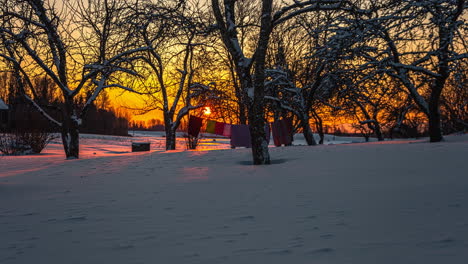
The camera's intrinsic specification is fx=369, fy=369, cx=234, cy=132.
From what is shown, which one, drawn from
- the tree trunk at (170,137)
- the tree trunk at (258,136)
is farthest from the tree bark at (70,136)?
the tree trunk at (170,137)

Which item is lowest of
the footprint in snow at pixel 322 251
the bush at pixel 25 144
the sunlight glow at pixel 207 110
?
the footprint in snow at pixel 322 251

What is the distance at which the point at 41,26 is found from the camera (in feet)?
38.1

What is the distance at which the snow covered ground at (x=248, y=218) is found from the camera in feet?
8.59

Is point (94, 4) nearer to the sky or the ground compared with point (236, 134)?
nearer to the sky

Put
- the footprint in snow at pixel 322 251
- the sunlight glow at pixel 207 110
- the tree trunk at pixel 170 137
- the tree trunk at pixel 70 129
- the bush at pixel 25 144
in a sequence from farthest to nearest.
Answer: the sunlight glow at pixel 207 110, the tree trunk at pixel 170 137, the bush at pixel 25 144, the tree trunk at pixel 70 129, the footprint in snow at pixel 322 251

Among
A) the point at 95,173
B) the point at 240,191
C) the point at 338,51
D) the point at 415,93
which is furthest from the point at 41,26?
the point at 415,93

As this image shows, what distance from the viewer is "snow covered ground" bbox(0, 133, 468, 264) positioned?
262 cm

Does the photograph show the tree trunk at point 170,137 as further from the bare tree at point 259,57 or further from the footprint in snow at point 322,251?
the footprint in snow at point 322,251

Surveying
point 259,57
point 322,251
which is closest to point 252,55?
point 259,57

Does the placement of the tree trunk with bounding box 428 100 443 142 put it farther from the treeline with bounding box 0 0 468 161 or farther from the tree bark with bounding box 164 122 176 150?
the tree bark with bounding box 164 122 176 150

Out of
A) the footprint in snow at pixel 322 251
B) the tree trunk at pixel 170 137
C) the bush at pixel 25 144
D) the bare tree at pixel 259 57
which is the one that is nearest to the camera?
the footprint in snow at pixel 322 251

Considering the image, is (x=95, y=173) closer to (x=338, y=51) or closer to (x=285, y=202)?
(x=285, y=202)

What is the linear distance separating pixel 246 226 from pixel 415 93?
36.3 feet

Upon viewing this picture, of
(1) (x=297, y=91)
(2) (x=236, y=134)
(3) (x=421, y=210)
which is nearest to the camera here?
(3) (x=421, y=210)
